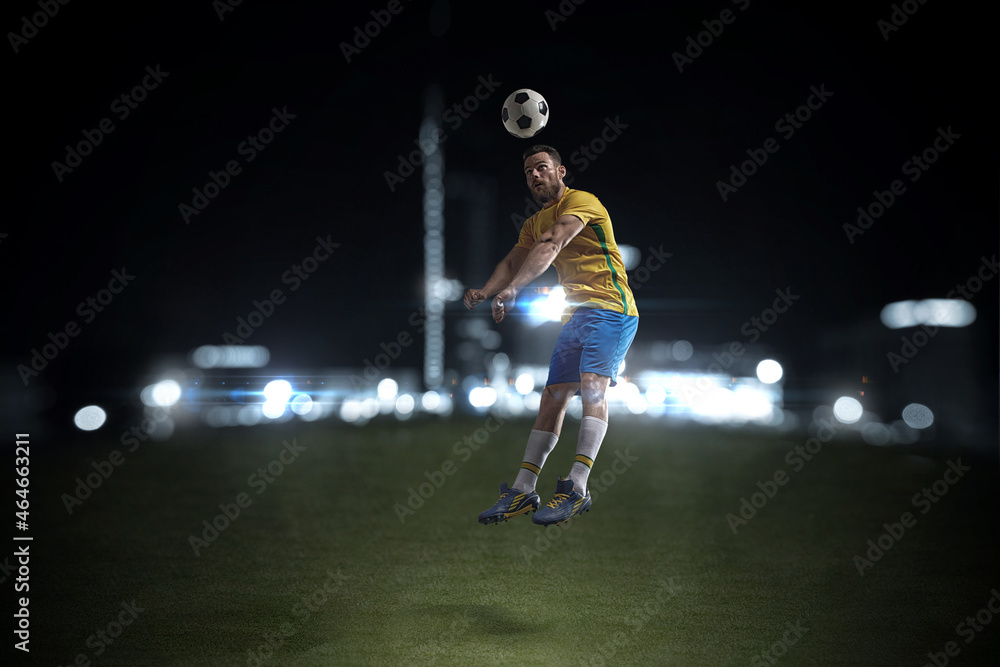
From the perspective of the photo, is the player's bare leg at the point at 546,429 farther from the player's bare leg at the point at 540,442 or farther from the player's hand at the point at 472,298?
the player's hand at the point at 472,298

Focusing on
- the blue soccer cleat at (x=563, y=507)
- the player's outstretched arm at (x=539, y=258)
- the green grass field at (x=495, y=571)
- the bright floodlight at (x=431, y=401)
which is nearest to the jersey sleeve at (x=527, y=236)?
the player's outstretched arm at (x=539, y=258)

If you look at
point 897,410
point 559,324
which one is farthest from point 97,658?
point 897,410

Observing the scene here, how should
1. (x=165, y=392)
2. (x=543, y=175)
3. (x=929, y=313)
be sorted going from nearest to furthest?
(x=543, y=175) < (x=929, y=313) < (x=165, y=392)

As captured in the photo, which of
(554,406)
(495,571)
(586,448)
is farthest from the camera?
(495,571)

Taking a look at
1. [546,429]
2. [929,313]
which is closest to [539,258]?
[546,429]

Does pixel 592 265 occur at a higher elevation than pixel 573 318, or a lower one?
higher

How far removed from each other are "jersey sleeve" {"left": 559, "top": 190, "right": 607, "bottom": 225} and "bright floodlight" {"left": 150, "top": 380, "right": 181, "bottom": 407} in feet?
170

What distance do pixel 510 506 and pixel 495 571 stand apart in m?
10.3

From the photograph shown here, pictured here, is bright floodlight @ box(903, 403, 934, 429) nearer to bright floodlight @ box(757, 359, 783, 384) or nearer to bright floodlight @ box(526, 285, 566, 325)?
bright floodlight @ box(757, 359, 783, 384)

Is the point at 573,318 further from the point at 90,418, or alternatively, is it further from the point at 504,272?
the point at 90,418

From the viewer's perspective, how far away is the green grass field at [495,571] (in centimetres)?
1285

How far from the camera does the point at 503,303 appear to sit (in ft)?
22.7

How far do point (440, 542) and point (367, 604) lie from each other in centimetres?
546

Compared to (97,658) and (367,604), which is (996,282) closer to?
(367,604)
